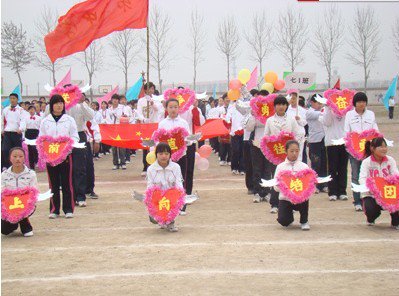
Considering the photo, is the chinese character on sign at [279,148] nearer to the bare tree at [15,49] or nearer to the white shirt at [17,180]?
the white shirt at [17,180]

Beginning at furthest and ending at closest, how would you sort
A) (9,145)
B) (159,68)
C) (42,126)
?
(159,68) < (9,145) < (42,126)

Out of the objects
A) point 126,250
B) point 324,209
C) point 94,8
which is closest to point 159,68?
point 94,8

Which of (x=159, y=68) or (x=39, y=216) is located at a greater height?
(x=159, y=68)

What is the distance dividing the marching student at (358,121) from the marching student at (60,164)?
4.22m

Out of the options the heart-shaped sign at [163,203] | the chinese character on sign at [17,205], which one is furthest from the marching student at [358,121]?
the chinese character on sign at [17,205]

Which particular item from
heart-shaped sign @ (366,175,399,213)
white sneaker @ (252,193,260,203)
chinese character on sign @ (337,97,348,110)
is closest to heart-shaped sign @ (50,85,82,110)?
white sneaker @ (252,193,260,203)

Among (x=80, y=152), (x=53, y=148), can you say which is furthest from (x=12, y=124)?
(x=53, y=148)

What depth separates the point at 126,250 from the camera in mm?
7535

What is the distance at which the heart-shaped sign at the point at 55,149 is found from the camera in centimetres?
982

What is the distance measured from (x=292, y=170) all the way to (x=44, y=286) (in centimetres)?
401

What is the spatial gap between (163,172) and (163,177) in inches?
2.8

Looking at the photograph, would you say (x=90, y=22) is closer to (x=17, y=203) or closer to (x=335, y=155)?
(x=17, y=203)

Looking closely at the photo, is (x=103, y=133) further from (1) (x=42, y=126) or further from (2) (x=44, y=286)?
(2) (x=44, y=286)

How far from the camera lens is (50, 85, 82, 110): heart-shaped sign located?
36.1 ft
